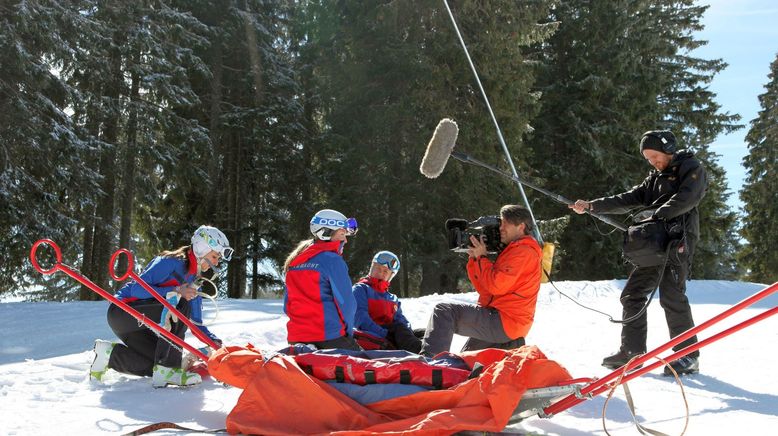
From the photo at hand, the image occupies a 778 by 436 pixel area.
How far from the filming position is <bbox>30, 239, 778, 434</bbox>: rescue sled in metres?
3.18

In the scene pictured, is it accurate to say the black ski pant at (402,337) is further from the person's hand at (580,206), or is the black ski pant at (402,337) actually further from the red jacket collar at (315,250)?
the person's hand at (580,206)

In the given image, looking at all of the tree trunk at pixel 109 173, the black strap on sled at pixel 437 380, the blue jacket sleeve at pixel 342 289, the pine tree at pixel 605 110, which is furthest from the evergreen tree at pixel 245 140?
the black strap on sled at pixel 437 380

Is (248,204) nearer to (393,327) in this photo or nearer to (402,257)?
(402,257)

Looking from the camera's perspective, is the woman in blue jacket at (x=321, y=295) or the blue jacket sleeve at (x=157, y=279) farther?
the blue jacket sleeve at (x=157, y=279)

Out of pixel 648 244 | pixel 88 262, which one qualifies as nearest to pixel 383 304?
pixel 648 244

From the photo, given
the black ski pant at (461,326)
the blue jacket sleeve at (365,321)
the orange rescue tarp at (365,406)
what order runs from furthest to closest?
the blue jacket sleeve at (365,321) < the black ski pant at (461,326) < the orange rescue tarp at (365,406)

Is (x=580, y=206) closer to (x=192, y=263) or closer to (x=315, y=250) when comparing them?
(x=315, y=250)

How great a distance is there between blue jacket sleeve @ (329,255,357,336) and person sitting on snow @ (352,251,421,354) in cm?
103

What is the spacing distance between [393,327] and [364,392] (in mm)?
2486

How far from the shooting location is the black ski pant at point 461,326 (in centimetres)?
479

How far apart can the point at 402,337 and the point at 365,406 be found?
2.41 meters

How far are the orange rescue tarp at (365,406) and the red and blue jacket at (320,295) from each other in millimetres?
1151

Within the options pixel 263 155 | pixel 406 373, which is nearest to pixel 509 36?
pixel 263 155

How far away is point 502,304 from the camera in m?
4.84
